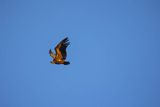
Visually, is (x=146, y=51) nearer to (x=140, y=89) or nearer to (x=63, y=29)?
(x=140, y=89)

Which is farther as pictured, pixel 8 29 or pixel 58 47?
pixel 8 29

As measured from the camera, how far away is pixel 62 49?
10.1 ft

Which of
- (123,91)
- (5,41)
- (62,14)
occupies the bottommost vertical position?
(123,91)

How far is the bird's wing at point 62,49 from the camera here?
3053 mm

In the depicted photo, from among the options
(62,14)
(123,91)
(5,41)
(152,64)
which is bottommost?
(123,91)

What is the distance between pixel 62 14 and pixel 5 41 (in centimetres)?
71

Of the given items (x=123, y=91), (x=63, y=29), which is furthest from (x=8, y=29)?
(x=123, y=91)

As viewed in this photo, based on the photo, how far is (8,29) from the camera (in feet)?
11.1

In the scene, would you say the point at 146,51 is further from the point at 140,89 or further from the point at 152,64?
the point at 140,89

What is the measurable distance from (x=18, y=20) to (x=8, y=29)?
0.49 feet

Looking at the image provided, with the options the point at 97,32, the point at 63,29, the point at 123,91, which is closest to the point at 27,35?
the point at 63,29

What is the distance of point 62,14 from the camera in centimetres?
334

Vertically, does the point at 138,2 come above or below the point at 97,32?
above

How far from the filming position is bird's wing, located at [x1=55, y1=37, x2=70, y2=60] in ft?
10.0
